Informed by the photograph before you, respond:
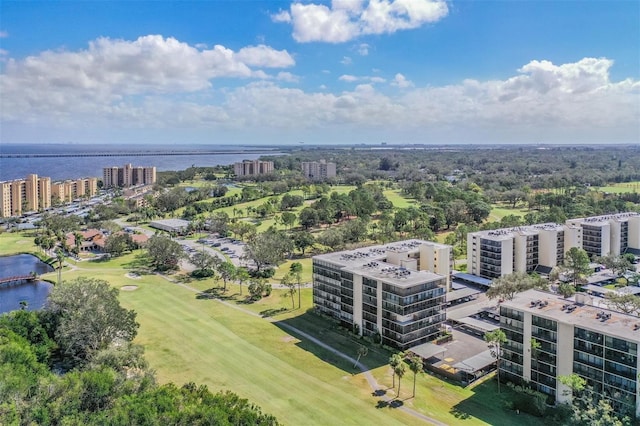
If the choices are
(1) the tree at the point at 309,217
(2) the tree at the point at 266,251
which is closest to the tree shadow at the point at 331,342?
(2) the tree at the point at 266,251

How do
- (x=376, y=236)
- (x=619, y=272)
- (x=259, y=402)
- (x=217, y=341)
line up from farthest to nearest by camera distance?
(x=376, y=236)
(x=619, y=272)
(x=217, y=341)
(x=259, y=402)

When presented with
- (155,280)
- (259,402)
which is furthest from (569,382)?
(155,280)

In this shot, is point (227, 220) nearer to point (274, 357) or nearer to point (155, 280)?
point (155, 280)

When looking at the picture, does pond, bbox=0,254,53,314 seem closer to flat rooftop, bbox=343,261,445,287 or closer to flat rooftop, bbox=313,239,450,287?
flat rooftop, bbox=313,239,450,287

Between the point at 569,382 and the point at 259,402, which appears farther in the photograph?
the point at 259,402

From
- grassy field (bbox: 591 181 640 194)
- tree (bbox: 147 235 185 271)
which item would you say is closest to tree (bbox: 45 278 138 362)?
tree (bbox: 147 235 185 271)

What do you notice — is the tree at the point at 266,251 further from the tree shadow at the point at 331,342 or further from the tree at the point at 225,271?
the tree shadow at the point at 331,342
